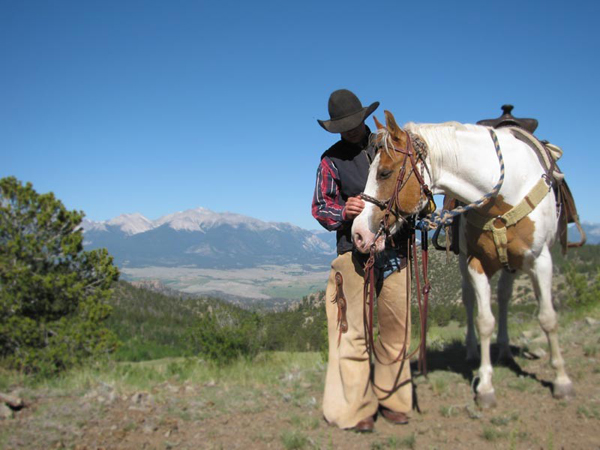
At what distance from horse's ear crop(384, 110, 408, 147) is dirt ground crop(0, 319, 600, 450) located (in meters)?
2.31

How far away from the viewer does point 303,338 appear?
1198 centimetres

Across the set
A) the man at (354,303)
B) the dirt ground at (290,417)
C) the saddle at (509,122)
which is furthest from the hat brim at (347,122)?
the dirt ground at (290,417)

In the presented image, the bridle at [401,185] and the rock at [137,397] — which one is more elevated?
the bridle at [401,185]

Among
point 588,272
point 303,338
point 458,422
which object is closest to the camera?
point 458,422

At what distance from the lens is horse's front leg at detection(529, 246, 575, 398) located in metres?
3.96

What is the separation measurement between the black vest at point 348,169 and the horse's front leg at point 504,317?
2.55 metres

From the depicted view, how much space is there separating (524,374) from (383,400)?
1.89 metres

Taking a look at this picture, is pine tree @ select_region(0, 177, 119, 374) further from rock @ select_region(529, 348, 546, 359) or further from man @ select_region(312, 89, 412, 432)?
rock @ select_region(529, 348, 546, 359)

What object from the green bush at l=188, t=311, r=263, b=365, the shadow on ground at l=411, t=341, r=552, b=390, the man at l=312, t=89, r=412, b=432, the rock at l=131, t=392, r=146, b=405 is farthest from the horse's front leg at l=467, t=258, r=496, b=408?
the green bush at l=188, t=311, r=263, b=365

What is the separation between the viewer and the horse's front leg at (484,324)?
4.07 metres

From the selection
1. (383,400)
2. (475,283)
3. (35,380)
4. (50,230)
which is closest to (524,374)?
(475,283)

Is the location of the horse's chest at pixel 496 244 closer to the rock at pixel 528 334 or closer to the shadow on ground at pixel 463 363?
the shadow on ground at pixel 463 363

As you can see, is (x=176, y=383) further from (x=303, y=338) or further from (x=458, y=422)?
(x=303, y=338)

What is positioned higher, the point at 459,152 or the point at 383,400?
the point at 459,152
